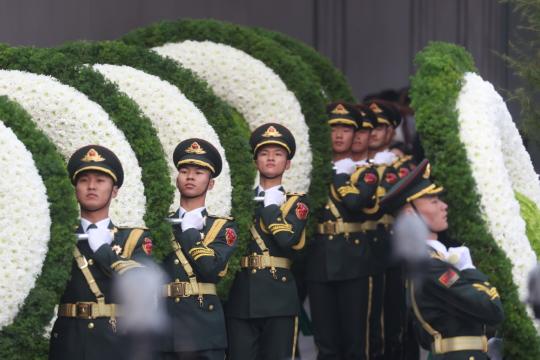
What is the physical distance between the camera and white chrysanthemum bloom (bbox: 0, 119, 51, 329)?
24.5 feet

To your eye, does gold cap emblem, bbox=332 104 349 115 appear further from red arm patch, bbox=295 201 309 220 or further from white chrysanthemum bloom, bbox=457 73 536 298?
white chrysanthemum bloom, bbox=457 73 536 298

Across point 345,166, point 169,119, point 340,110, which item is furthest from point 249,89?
point 169,119

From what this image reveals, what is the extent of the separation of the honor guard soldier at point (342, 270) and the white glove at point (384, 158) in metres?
0.74

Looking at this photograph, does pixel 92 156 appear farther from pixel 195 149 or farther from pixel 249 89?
pixel 249 89

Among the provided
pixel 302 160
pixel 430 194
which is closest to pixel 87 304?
pixel 430 194

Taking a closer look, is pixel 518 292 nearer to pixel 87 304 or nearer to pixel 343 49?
pixel 87 304

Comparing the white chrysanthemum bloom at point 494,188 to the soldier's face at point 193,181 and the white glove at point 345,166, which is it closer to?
the soldier's face at point 193,181

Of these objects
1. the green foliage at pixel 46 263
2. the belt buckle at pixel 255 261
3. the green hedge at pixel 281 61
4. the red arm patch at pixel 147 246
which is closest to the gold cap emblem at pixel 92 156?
the green foliage at pixel 46 263

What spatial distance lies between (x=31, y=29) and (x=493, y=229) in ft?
16.4

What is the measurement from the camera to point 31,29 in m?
12.2

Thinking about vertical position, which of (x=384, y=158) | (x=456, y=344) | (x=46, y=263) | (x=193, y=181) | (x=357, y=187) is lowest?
(x=456, y=344)

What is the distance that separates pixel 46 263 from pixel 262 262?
1.88 m

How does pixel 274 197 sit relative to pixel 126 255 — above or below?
above

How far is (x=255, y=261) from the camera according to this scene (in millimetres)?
9117
